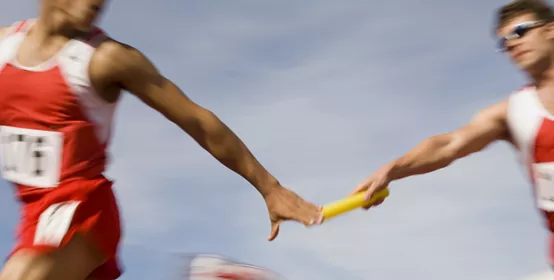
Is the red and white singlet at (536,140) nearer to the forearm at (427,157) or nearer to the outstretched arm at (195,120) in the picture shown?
the forearm at (427,157)

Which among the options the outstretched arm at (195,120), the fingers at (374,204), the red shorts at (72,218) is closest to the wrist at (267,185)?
the outstretched arm at (195,120)

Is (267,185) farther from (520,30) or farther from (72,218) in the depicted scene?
(520,30)

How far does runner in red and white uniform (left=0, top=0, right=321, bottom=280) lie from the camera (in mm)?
4367

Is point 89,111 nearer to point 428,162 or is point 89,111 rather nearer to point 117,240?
point 117,240

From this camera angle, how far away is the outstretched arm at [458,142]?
5613 millimetres

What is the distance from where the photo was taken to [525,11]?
5.61 meters

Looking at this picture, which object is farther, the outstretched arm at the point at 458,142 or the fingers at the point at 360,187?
the outstretched arm at the point at 458,142

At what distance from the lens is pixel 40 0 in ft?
15.0

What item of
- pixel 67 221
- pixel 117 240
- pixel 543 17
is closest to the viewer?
pixel 67 221

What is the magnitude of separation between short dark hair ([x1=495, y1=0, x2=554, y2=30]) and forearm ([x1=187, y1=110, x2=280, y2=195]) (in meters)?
1.95

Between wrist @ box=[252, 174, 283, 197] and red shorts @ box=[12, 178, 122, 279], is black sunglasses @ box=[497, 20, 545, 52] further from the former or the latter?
red shorts @ box=[12, 178, 122, 279]

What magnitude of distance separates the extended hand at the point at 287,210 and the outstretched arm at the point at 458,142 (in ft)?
3.44

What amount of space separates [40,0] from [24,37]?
19 cm

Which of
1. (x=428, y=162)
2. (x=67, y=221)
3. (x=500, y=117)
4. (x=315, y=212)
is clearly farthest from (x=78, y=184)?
(x=500, y=117)
